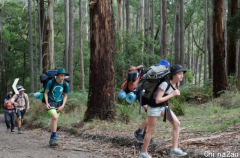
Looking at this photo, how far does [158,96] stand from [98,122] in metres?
4.40

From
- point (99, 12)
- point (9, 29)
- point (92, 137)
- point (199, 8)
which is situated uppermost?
point (199, 8)

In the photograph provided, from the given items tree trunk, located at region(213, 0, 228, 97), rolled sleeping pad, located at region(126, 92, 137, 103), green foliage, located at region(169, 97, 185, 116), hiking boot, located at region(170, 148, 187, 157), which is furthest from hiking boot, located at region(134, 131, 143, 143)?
tree trunk, located at region(213, 0, 228, 97)

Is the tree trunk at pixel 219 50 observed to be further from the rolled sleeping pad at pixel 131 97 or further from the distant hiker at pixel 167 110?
the distant hiker at pixel 167 110

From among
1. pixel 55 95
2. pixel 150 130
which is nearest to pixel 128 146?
pixel 150 130

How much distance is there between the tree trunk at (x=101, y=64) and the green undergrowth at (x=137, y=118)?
14.3 inches

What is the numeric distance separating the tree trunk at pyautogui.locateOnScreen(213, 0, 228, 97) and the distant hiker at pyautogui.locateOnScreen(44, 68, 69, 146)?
27.6 feet

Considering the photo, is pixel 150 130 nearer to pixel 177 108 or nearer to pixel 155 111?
pixel 155 111

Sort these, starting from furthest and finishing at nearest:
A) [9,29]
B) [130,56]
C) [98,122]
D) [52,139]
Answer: [9,29], [130,56], [98,122], [52,139]

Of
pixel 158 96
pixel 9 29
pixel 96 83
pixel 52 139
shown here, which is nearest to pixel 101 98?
pixel 96 83

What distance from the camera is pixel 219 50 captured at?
46.2 feet

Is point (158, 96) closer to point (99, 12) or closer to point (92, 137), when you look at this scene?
point (92, 137)

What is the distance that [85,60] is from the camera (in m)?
32.2

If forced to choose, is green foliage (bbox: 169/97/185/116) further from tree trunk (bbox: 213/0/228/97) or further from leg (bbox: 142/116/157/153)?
leg (bbox: 142/116/157/153)

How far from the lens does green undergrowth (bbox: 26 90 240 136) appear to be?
8.24 m
